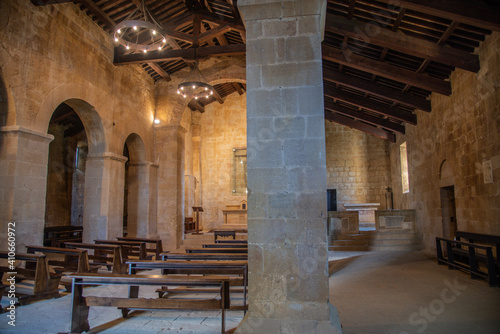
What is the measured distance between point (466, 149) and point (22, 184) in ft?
26.8

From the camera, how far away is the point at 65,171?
1170 centimetres

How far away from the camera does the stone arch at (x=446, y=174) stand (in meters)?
7.11

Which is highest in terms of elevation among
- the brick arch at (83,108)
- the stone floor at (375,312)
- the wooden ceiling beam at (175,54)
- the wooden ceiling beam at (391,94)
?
the wooden ceiling beam at (175,54)

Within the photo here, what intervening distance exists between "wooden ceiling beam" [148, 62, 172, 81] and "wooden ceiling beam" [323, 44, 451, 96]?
199 inches

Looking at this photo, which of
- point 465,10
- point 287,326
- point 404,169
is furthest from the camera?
point 404,169

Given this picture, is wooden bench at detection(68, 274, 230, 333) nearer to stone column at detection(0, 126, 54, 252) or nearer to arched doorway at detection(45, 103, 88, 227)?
stone column at detection(0, 126, 54, 252)

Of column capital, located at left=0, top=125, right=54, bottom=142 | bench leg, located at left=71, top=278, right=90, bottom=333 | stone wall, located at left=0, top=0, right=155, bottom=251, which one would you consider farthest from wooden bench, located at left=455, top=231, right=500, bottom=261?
column capital, located at left=0, top=125, right=54, bottom=142

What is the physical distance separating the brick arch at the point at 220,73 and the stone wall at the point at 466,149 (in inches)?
216

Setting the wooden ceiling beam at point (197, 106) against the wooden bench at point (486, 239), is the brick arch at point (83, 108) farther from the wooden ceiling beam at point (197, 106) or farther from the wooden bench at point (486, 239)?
the wooden bench at point (486, 239)

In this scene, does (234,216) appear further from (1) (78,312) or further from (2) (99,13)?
(1) (78,312)

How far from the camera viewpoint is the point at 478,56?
220 inches

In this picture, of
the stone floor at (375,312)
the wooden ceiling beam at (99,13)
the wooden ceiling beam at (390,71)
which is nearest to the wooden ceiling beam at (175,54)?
the wooden ceiling beam at (99,13)

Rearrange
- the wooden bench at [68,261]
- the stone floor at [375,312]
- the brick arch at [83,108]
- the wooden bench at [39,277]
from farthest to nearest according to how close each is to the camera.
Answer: the brick arch at [83,108], the wooden bench at [68,261], the wooden bench at [39,277], the stone floor at [375,312]

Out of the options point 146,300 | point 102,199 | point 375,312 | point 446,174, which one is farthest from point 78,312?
point 446,174
